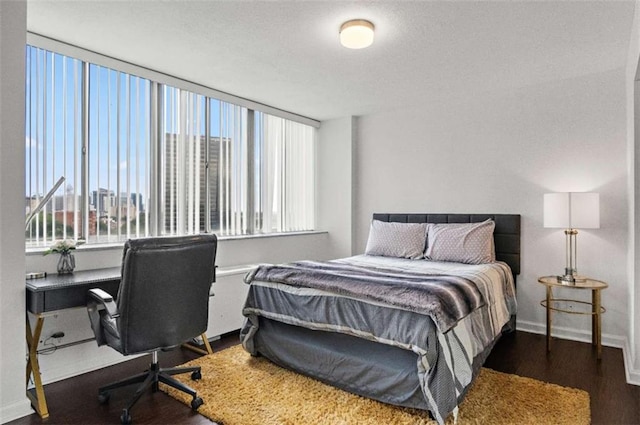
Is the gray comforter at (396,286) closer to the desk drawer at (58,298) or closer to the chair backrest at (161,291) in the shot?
the chair backrest at (161,291)

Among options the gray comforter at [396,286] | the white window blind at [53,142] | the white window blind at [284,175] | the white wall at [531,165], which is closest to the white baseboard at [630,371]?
the white wall at [531,165]

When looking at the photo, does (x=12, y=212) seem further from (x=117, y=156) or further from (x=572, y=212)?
(x=572, y=212)

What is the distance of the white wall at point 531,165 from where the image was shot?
345cm

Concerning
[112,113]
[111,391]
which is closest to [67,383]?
[111,391]

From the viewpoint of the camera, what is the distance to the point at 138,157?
3455 millimetres

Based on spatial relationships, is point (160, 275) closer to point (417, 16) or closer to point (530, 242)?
point (417, 16)

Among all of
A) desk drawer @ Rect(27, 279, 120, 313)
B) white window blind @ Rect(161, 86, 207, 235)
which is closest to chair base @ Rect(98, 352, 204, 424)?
desk drawer @ Rect(27, 279, 120, 313)

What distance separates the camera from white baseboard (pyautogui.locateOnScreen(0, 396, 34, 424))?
7.01 feet

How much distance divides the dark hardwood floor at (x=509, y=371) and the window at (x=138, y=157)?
3.70ft

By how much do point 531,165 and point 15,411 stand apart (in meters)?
4.69

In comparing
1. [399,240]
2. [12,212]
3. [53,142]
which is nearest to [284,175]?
[399,240]

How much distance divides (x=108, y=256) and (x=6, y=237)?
94 centimetres

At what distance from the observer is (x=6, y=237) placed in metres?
2.20

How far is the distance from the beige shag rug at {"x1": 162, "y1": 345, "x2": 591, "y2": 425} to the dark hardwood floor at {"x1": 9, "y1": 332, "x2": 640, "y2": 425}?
0.13 m
